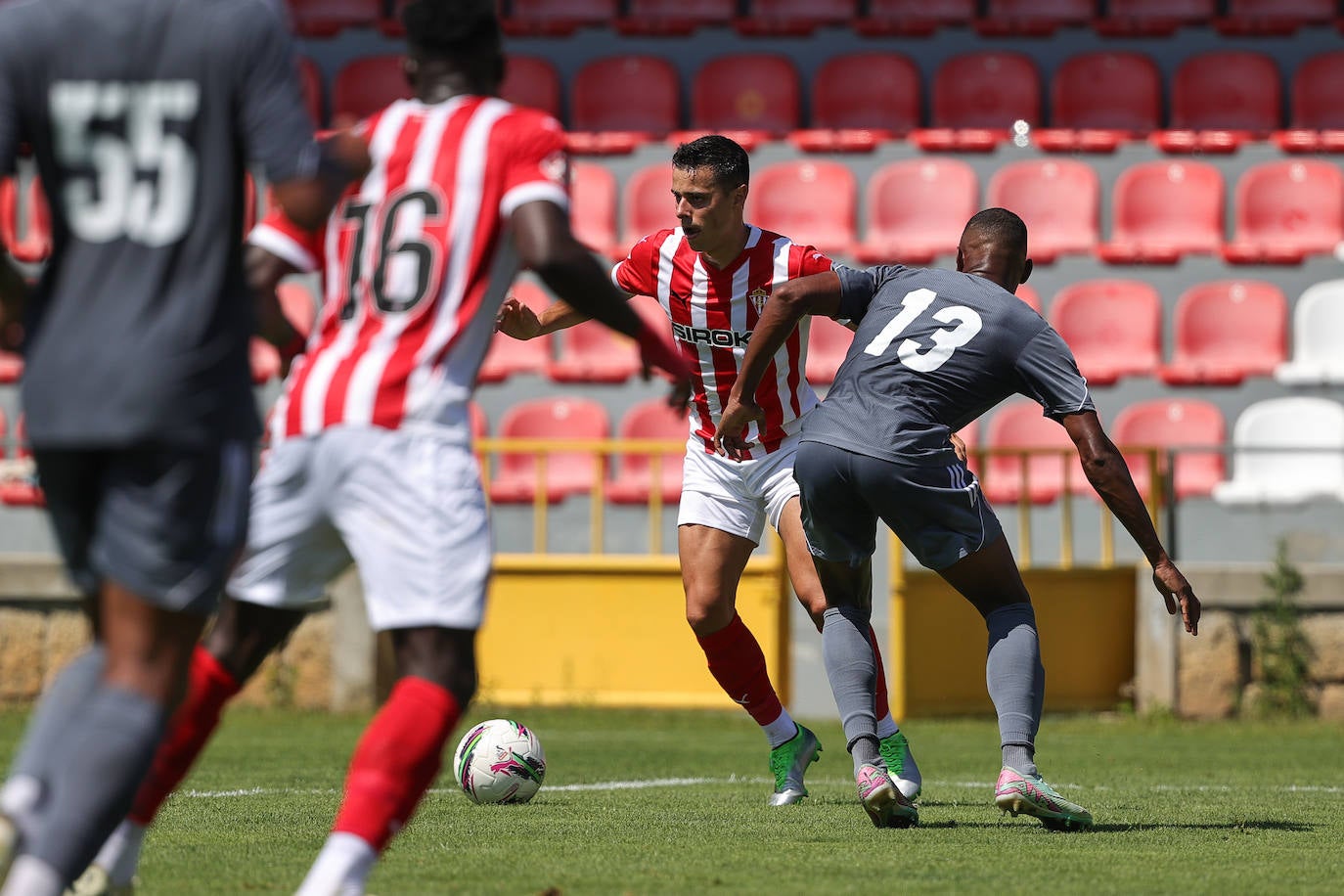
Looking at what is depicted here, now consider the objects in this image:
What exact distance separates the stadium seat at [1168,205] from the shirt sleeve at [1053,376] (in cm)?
939

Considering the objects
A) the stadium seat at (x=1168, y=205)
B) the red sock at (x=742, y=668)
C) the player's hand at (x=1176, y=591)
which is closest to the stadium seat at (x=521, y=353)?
the stadium seat at (x=1168, y=205)

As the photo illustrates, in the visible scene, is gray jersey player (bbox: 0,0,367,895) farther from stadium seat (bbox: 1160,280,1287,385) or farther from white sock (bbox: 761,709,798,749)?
stadium seat (bbox: 1160,280,1287,385)

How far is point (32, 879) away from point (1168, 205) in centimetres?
1324

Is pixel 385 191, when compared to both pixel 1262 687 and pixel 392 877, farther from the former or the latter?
pixel 1262 687

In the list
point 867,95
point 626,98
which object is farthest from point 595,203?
point 867,95

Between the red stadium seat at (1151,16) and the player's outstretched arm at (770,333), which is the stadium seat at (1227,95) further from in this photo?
the player's outstretched arm at (770,333)

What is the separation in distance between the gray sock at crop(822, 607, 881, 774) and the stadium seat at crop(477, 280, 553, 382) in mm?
8095

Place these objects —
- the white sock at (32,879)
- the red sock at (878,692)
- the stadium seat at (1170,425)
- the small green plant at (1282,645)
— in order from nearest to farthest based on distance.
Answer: the white sock at (32,879) → the red sock at (878,692) → the small green plant at (1282,645) → the stadium seat at (1170,425)

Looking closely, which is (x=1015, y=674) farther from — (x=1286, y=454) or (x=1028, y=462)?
(x=1286, y=454)

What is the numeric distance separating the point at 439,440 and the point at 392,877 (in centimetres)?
134

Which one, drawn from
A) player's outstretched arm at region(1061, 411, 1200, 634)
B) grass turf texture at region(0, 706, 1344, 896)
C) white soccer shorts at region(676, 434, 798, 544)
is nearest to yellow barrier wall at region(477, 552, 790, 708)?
grass turf texture at region(0, 706, 1344, 896)

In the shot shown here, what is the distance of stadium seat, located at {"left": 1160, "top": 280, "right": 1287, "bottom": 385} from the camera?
14.2 metres

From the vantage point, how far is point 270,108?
10.6 ft

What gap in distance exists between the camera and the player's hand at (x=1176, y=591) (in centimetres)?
542
